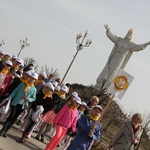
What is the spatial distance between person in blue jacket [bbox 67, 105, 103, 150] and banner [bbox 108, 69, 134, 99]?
1802 millimetres

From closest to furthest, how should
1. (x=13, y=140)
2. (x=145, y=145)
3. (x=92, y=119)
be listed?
(x=92, y=119) → (x=13, y=140) → (x=145, y=145)

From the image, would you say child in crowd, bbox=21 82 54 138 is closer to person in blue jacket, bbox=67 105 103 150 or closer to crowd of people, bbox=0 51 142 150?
crowd of people, bbox=0 51 142 150

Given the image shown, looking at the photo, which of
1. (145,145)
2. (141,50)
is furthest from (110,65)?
(145,145)

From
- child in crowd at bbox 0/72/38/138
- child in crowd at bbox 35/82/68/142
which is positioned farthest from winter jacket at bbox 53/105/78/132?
child in crowd at bbox 35/82/68/142

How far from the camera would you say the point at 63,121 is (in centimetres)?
898

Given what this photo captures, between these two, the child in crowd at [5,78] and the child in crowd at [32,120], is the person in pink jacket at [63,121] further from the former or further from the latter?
the child in crowd at [5,78]

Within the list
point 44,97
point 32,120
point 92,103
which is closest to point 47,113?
point 44,97

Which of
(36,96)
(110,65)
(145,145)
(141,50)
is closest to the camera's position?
(36,96)

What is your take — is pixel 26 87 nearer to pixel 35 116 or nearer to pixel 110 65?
pixel 35 116

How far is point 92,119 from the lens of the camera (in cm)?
805

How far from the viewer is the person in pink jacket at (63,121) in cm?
890

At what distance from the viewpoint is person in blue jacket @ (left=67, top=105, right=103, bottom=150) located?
7.93 meters

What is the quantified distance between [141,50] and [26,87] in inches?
1275

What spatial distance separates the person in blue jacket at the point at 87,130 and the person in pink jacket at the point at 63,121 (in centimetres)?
94
